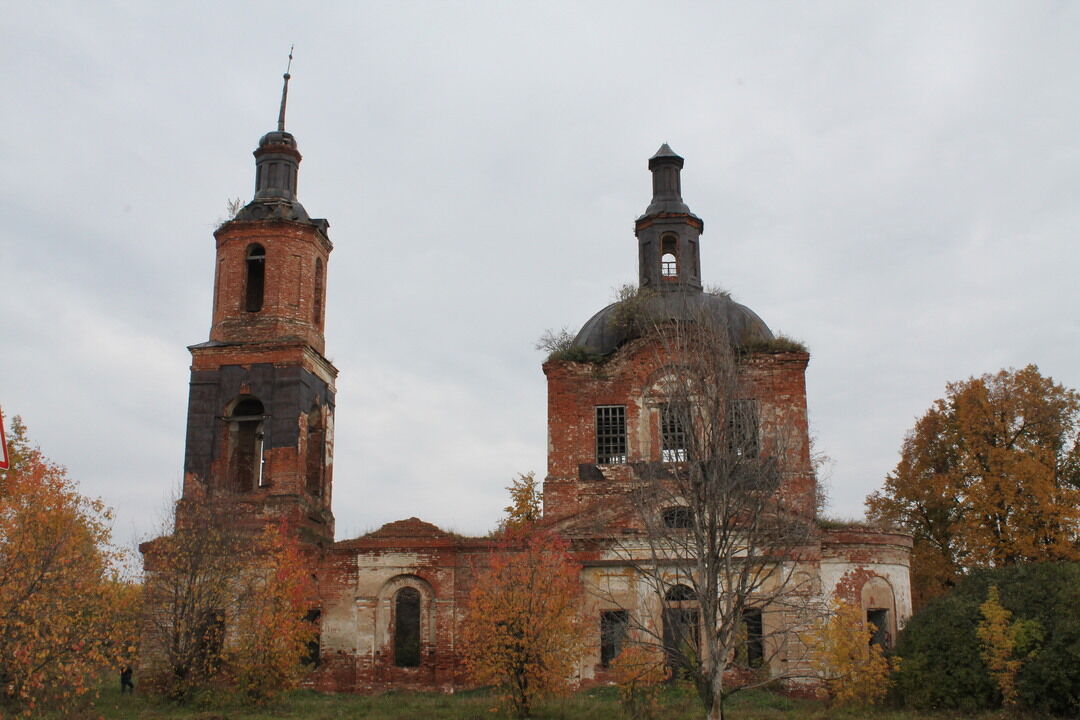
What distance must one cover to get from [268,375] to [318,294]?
127 inches

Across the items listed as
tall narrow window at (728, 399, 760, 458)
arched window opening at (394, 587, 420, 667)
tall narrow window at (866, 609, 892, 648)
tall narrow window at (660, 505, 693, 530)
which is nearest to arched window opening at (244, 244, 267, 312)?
→ arched window opening at (394, 587, 420, 667)

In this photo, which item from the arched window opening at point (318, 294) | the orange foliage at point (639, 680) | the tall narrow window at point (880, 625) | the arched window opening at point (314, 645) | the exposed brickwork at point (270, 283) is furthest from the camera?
the arched window opening at point (318, 294)

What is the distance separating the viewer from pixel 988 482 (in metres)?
31.1

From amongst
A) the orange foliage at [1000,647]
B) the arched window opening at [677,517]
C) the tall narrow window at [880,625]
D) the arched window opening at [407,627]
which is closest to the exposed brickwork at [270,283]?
the arched window opening at [407,627]

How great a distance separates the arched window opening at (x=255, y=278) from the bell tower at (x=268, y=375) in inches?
1.1

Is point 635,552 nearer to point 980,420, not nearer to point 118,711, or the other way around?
point 118,711

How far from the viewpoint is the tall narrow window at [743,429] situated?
15.6m

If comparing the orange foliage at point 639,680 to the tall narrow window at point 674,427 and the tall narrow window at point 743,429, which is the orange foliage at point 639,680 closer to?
the tall narrow window at point 674,427

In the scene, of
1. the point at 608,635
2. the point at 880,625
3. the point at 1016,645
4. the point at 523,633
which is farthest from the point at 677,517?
the point at 880,625

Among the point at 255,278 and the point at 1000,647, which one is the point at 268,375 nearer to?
the point at 255,278

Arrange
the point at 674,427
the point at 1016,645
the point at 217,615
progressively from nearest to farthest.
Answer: the point at 674,427, the point at 1016,645, the point at 217,615

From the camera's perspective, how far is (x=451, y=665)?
23.9 m

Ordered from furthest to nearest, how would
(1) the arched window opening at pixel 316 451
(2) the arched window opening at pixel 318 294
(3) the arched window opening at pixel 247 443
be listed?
(2) the arched window opening at pixel 318 294 < (1) the arched window opening at pixel 316 451 < (3) the arched window opening at pixel 247 443

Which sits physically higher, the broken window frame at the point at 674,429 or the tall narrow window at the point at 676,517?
the broken window frame at the point at 674,429
